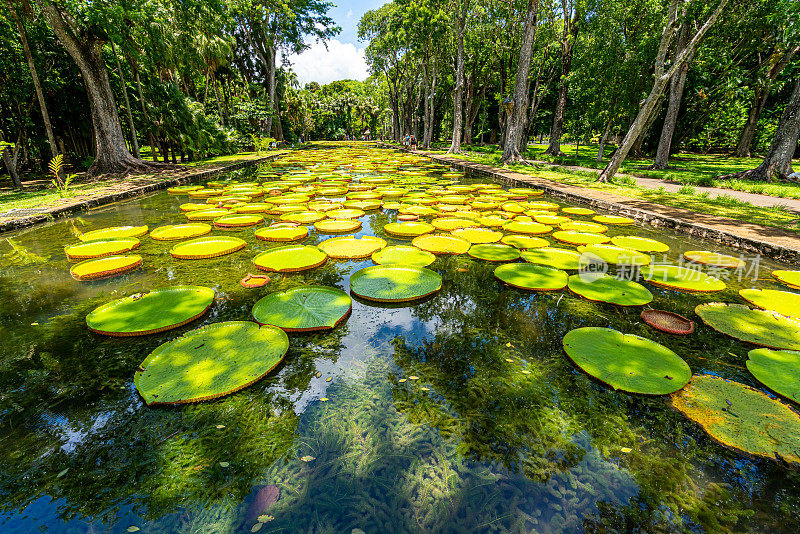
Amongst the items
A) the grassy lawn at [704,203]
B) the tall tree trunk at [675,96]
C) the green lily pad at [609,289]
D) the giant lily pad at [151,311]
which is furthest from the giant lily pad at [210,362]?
the tall tree trunk at [675,96]

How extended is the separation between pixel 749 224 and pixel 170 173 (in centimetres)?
1223

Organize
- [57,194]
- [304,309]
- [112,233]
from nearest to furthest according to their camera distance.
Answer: [304,309] < [112,233] < [57,194]

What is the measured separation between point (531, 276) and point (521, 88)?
1055 cm

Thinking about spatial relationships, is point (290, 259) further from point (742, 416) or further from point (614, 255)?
point (614, 255)

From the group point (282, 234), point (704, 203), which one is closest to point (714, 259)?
point (704, 203)

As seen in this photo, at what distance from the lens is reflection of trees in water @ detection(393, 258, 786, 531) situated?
3.69 ft

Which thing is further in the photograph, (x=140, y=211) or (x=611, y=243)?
(x=140, y=211)

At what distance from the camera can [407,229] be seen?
160 inches

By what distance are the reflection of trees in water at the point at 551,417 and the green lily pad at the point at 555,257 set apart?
0.80m

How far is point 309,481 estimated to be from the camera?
1188 millimetres

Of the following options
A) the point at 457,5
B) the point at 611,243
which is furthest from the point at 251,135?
the point at 611,243

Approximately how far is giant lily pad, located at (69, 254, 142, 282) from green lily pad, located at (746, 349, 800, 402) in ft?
15.4

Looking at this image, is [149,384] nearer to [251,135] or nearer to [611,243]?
[611,243]

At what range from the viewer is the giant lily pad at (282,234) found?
3740 mm
